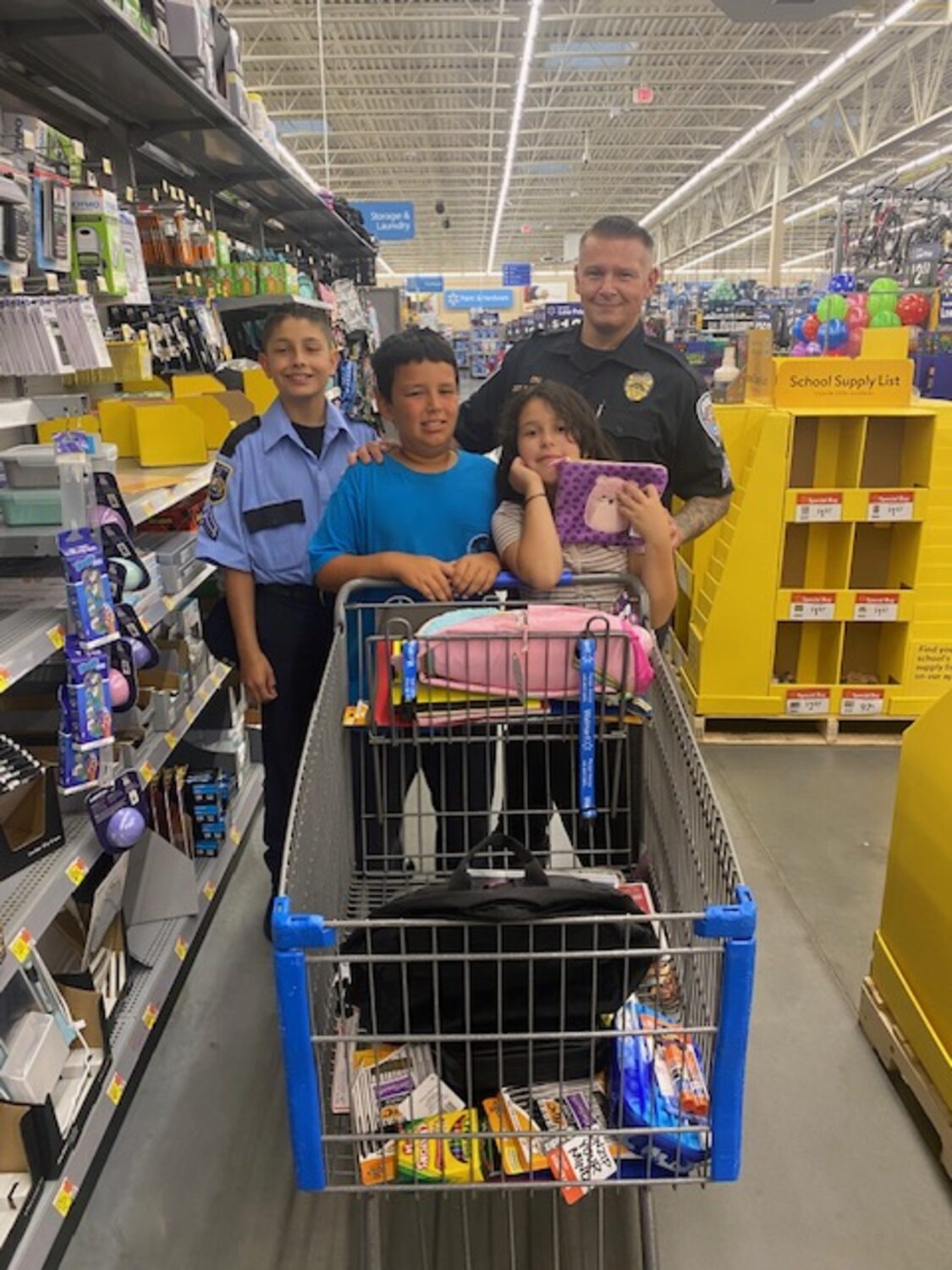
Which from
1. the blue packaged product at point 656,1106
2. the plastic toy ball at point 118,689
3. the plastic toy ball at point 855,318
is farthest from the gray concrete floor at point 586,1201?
the plastic toy ball at point 855,318

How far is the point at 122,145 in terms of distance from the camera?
139 inches

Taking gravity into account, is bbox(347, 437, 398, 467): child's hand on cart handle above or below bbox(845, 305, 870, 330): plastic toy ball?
below

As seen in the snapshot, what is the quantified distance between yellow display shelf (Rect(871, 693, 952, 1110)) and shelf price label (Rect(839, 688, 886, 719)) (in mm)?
1975

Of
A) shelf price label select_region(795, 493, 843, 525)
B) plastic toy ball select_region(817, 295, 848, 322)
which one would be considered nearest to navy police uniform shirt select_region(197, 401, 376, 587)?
shelf price label select_region(795, 493, 843, 525)

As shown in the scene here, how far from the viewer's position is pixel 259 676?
8.28 ft

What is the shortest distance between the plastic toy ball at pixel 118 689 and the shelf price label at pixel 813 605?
9.72ft

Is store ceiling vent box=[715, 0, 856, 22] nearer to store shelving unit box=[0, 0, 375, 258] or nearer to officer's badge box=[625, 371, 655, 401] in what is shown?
store shelving unit box=[0, 0, 375, 258]

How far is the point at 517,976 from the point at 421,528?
1062 millimetres

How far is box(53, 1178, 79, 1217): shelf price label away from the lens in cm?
180

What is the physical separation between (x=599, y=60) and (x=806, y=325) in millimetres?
11246

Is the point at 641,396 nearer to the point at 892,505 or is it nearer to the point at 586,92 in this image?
the point at 892,505

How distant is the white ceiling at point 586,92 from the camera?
12.6 m

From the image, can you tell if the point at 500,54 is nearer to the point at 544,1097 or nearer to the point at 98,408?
the point at 98,408

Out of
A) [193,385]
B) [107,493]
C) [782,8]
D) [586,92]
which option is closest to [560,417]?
[107,493]
